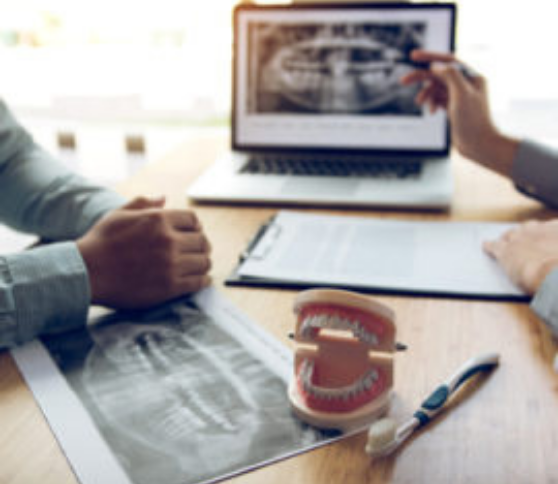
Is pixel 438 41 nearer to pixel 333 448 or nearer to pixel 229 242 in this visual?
pixel 229 242

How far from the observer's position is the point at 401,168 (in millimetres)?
1228

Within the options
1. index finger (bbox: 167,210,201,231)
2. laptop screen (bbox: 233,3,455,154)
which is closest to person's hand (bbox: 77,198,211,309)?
index finger (bbox: 167,210,201,231)

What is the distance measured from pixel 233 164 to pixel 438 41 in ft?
1.40

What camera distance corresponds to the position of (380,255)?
0.88 meters

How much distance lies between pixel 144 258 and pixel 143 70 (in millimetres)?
1530

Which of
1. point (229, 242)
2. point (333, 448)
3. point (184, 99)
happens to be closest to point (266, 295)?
point (229, 242)

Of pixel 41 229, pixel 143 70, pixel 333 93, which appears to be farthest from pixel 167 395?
pixel 143 70

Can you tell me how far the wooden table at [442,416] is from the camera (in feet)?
1.67

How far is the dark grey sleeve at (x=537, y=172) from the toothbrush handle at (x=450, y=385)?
0.53 m

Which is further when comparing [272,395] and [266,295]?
[266,295]

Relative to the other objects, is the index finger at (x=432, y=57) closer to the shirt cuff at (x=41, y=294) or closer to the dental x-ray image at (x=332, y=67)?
the dental x-ray image at (x=332, y=67)

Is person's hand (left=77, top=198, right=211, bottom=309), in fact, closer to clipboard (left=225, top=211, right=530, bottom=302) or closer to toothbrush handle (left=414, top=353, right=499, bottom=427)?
clipboard (left=225, top=211, right=530, bottom=302)

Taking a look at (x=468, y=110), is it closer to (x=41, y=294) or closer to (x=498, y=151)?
(x=498, y=151)

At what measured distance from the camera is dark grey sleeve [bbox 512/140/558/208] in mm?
1094
